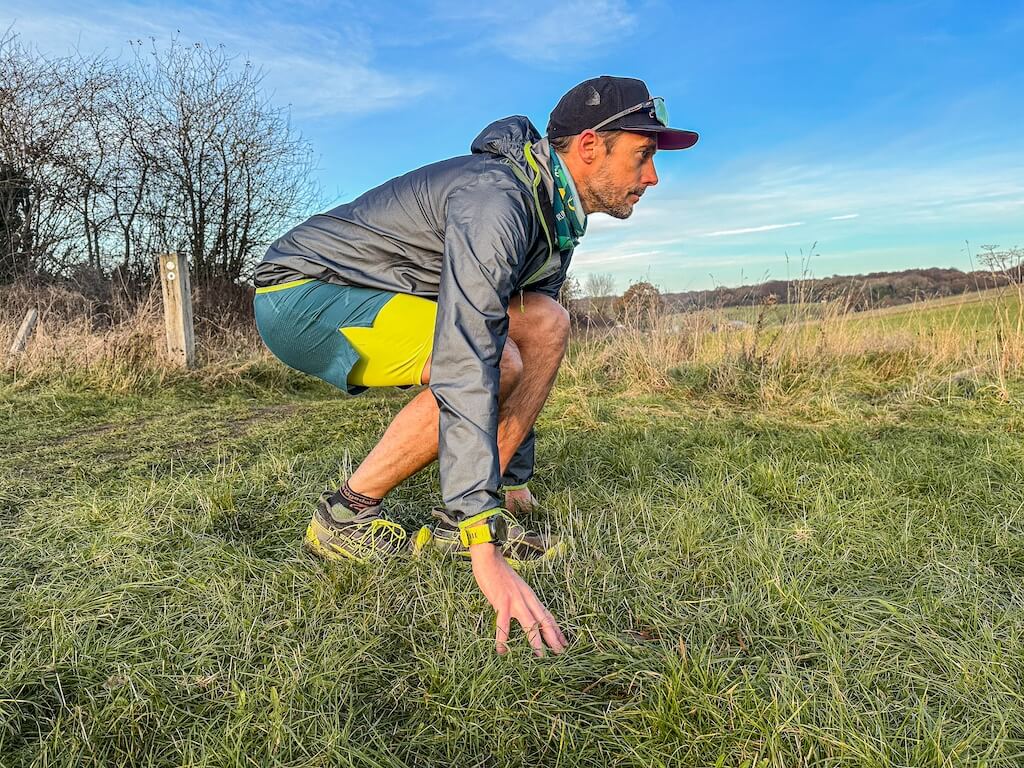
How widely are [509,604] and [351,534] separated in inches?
29.7

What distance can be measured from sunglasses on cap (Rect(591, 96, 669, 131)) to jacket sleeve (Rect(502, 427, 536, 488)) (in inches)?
45.3

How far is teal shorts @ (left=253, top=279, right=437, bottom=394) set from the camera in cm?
222

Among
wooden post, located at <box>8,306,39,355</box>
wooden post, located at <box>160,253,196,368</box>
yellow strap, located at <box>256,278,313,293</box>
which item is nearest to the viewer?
yellow strap, located at <box>256,278,313,293</box>

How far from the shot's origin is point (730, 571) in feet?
6.78

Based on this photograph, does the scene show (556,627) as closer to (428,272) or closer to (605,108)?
(428,272)

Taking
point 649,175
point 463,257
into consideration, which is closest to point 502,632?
point 463,257

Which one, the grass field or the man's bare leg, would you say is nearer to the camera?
the grass field

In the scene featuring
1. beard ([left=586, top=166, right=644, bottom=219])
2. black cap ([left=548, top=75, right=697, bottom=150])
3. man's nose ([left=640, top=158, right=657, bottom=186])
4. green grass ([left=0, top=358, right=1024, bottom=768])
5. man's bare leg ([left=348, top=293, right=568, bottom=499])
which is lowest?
green grass ([left=0, top=358, right=1024, bottom=768])

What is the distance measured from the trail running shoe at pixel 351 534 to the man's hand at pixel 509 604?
0.55 meters

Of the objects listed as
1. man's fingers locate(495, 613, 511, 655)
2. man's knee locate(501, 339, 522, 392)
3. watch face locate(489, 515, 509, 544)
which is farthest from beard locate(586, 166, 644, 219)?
man's fingers locate(495, 613, 511, 655)

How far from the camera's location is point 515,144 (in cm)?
211

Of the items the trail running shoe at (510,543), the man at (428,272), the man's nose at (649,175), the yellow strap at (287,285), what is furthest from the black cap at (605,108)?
the trail running shoe at (510,543)

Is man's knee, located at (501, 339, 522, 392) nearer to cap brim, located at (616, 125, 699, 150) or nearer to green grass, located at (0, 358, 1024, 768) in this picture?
green grass, located at (0, 358, 1024, 768)

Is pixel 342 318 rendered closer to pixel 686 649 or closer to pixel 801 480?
pixel 686 649
